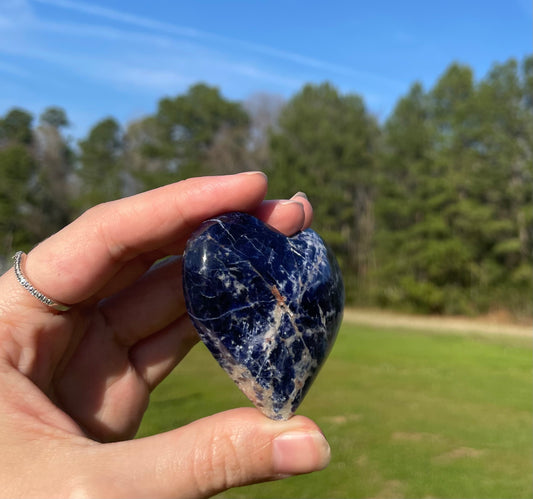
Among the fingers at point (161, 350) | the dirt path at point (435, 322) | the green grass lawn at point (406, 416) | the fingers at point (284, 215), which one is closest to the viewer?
the fingers at point (284, 215)

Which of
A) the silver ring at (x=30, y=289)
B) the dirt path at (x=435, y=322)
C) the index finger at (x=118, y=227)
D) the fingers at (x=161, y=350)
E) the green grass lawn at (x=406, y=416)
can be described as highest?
the index finger at (x=118, y=227)

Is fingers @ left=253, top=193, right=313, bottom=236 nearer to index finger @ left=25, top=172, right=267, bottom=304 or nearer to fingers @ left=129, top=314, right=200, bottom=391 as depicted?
index finger @ left=25, top=172, right=267, bottom=304

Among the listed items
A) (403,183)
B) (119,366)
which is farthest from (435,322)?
(119,366)

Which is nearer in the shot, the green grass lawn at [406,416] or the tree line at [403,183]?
the green grass lawn at [406,416]

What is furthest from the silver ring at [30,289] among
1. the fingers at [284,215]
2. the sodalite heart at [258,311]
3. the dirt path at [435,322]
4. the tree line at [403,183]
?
the tree line at [403,183]

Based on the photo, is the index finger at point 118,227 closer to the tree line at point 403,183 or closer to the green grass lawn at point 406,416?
the green grass lawn at point 406,416

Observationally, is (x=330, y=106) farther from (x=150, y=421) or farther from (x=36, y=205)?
(x=150, y=421)
